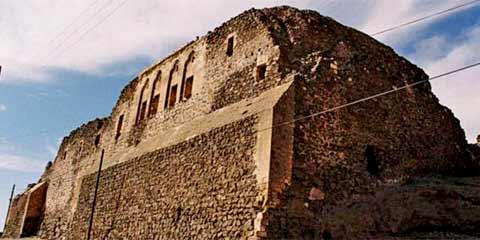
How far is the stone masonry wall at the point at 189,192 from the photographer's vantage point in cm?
1030

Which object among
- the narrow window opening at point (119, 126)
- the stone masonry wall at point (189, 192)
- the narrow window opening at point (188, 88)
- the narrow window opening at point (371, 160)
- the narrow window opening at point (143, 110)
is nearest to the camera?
the stone masonry wall at point (189, 192)

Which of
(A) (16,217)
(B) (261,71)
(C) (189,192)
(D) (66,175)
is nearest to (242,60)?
(B) (261,71)

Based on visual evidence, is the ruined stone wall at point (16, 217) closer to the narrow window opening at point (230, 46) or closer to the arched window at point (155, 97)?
the arched window at point (155, 97)

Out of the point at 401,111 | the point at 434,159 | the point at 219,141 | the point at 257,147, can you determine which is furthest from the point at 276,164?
the point at 434,159

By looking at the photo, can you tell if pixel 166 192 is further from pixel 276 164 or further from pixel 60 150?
pixel 60 150

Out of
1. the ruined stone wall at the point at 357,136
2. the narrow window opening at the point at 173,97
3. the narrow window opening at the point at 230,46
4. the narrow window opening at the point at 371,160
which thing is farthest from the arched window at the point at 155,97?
the narrow window opening at the point at 371,160

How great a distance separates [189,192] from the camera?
11875mm

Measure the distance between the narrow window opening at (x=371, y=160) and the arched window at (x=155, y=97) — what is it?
799cm

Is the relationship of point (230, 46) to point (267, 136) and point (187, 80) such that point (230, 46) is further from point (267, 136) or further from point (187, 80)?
point (267, 136)

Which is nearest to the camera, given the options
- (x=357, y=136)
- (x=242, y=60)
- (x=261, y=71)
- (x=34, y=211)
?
(x=357, y=136)

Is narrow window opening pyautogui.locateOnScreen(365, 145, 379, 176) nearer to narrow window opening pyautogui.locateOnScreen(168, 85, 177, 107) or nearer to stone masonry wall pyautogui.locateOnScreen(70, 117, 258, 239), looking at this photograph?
stone masonry wall pyautogui.locateOnScreen(70, 117, 258, 239)

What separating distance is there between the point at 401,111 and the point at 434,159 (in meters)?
1.94

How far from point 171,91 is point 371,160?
746 cm

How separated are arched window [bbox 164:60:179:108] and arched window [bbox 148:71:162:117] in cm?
77
